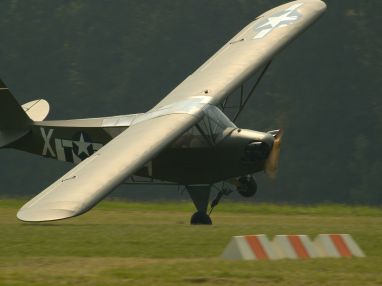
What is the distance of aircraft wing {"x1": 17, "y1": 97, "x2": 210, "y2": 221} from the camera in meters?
14.6

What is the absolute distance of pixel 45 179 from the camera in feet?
236

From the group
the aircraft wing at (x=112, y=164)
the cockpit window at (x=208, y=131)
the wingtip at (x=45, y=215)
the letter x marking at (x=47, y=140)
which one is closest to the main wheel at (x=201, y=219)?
the cockpit window at (x=208, y=131)

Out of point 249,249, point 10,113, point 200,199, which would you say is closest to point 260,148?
point 200,199

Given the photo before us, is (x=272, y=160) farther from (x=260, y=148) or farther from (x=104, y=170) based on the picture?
(x=104, y=170)

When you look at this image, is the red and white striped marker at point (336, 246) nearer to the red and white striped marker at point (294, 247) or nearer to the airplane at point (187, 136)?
the red and white striped marker at point (294, 247)

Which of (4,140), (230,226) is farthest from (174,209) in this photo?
(230,226)

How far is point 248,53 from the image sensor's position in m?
22.9

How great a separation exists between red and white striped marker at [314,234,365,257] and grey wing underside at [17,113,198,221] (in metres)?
2.66

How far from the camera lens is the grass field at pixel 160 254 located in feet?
44.6

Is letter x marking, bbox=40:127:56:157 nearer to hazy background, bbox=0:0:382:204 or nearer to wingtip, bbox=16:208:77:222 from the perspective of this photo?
wingtip, bbox=16:208:77:222

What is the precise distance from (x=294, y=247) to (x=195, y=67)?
2552 inches

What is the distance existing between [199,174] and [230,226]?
5.75ft

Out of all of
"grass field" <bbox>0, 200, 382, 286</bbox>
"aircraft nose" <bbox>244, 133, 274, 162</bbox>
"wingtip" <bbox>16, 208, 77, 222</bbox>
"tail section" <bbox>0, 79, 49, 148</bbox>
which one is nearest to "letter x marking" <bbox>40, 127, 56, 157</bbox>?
"tail section" <bbox>0, 79, 49, 148</bbox>

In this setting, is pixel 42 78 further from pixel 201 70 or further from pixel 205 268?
pixel 205 268
